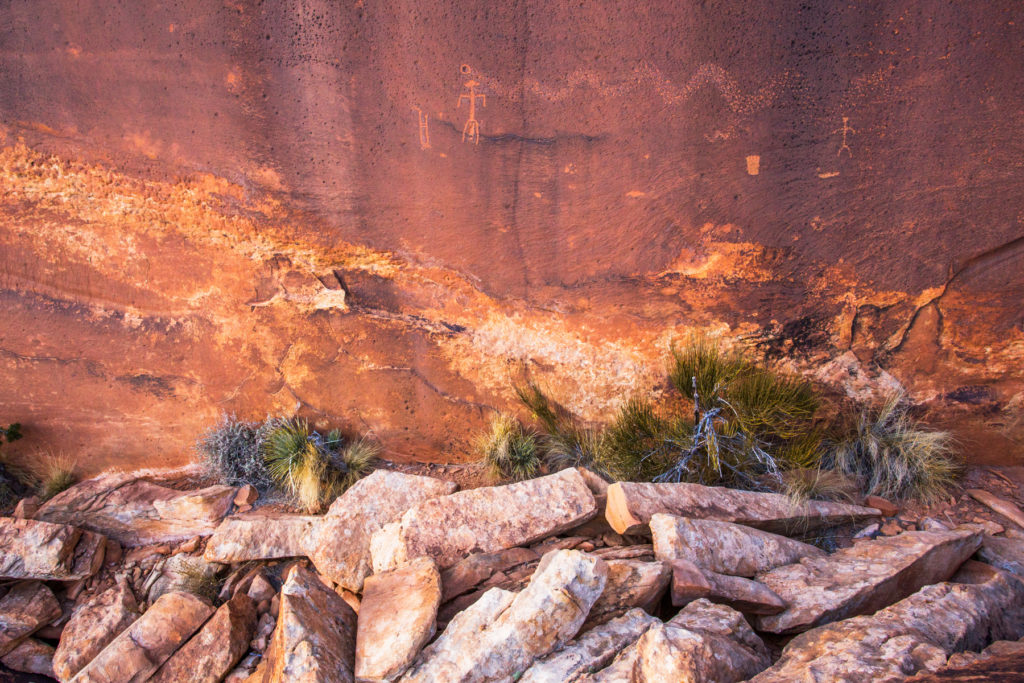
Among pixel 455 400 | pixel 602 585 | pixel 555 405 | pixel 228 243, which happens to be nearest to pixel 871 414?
pixel 555 405

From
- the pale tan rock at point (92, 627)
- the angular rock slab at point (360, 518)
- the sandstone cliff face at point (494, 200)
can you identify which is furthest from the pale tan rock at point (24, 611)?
the angular rock slab at point (360, 518)

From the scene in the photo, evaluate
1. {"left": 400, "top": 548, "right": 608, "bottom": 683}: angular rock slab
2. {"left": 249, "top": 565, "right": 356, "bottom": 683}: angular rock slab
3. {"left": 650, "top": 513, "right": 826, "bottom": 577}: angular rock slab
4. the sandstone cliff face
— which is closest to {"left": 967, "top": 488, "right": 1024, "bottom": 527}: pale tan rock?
the sandstone cliff face

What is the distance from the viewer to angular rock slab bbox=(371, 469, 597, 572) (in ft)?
12.2

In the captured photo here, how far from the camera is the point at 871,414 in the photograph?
4410 mm

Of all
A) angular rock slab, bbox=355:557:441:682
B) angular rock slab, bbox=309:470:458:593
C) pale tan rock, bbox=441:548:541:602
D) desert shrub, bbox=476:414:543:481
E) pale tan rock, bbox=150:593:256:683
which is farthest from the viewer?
desert shrub, bbox=476:414:543:481

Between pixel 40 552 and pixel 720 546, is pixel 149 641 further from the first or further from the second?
pixel 720 546

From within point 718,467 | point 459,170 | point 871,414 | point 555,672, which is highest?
point 459,170

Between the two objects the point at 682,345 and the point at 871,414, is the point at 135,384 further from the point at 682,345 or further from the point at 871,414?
the point at 871,414

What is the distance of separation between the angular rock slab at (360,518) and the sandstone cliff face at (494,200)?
553mm

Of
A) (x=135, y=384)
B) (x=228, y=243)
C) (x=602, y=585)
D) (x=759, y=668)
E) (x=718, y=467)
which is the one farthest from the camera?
(x=135, y=384)

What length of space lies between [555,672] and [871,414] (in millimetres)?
2956

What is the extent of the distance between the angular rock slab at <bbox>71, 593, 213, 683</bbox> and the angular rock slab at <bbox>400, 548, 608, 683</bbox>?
1.77 metres

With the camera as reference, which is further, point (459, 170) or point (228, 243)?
point (228, 243)

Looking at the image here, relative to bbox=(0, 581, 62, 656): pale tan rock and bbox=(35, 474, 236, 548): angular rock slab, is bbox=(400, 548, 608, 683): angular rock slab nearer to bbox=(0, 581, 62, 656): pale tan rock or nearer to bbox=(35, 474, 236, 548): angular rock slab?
bbox=(35, 474, 236, 548): angular rock slab
